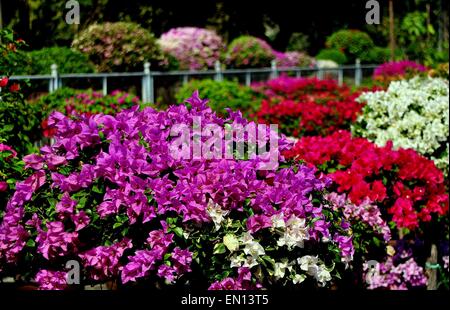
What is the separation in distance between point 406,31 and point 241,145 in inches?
1677

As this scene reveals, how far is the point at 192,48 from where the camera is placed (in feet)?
70.0

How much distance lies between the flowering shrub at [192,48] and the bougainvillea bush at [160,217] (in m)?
16.2

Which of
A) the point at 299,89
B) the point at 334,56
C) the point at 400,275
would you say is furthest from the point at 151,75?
the point at 334,56

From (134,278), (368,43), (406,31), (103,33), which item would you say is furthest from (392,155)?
(406,31)

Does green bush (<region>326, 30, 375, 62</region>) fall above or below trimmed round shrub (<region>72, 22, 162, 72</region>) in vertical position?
above

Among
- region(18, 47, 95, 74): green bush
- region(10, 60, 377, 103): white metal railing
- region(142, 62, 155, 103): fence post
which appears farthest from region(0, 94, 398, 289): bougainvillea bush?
region(142, 62, 155, 103): fence post

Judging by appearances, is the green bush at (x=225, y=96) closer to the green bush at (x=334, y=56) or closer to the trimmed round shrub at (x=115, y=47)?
the trimmed round shrub at (x=115, y=47)

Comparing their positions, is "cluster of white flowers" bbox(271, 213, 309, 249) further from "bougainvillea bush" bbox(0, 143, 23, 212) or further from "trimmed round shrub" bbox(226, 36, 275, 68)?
"trimmed round shrub" bbox(226, 36, 275, 68)

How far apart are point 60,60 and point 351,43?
2402cm

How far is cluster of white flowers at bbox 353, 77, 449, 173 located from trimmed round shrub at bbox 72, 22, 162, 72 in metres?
9.37

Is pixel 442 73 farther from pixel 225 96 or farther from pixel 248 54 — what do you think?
pixel 248 54

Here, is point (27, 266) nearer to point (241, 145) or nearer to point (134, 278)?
point (134, 278)

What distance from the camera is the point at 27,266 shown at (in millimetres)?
4703

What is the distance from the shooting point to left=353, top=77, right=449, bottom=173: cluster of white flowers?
862cm
